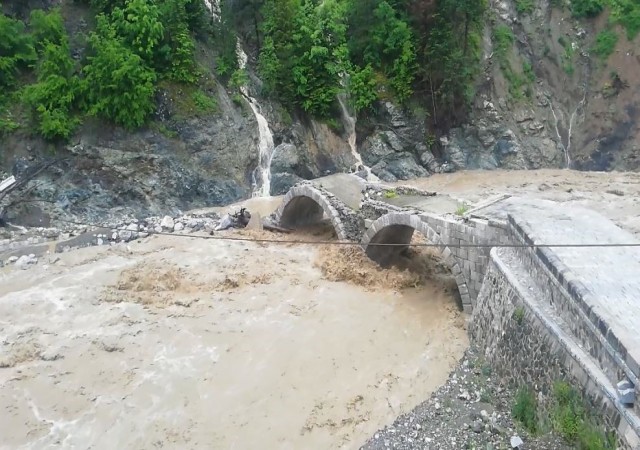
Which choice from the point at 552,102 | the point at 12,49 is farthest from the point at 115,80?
the point at 552,102

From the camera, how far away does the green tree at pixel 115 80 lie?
20.3 m

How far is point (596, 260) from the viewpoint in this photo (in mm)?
10305

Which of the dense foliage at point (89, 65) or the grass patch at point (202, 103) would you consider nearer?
the dense foliage at point (89, 65)

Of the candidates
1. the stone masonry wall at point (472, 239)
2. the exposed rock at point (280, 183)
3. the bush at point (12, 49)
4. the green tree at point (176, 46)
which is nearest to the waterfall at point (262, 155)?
the exposed rock at point (280, 183)

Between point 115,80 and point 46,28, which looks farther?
point 46,28

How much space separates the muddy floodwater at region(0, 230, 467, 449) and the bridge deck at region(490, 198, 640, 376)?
3.10 m

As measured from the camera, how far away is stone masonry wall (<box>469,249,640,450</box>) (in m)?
7.68

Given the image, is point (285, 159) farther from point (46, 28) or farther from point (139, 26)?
point (46, 28)

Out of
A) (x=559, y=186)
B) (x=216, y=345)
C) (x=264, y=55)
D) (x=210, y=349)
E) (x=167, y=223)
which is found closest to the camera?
(x=210, y=349)

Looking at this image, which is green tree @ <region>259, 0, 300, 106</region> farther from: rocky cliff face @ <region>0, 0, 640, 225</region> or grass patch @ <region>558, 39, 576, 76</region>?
grass patch @ <region>558, 39, 576, 76</region>

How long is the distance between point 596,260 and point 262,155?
15171 millimetres

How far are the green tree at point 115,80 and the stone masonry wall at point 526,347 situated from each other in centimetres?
1405

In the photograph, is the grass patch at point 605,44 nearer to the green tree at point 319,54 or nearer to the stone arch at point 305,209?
the green tree at point 319,54

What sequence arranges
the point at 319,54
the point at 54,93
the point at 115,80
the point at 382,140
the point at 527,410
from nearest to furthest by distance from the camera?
1. the point at 527,410
2. the point at 54,93
3. the point at 115,80
4. the point at 319,54
5. the point at 382,140
